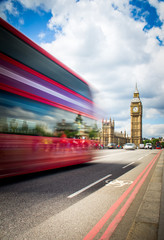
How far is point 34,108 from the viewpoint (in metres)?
5.72

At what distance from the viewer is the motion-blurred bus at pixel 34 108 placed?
4820 millimetres

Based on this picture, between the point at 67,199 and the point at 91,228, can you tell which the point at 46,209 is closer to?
the point at 67,199

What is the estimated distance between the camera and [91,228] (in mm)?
2770

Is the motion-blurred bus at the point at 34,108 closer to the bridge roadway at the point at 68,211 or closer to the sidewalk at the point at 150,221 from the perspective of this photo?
the bridge roadway at the point at 68,211

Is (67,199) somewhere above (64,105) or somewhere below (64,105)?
below

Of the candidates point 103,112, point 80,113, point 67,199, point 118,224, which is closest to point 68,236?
point 118,224

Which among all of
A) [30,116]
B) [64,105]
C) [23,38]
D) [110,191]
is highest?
[23,38]

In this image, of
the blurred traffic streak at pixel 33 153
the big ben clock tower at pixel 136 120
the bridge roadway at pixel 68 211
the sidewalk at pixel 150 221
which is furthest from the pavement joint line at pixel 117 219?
the big ben clock tower at pixel 136 120

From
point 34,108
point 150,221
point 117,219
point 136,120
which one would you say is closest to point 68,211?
point 117,219

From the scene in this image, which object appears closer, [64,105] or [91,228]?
[91,228]

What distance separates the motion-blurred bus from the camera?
190 inches

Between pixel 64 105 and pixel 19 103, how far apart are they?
85.5 inches

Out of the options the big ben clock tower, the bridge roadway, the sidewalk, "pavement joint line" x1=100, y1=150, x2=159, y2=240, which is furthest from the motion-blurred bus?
the big ben clock tower

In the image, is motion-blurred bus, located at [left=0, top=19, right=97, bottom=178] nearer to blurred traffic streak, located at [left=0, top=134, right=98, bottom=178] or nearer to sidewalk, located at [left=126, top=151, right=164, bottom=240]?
blurred traffic streak, located at [left=0, top=134, right=98, bottom=178]
